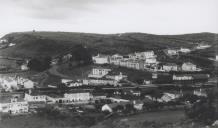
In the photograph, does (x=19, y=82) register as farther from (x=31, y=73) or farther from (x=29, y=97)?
(x=29, y=97)

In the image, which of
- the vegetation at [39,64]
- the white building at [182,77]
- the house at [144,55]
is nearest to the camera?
the white building at [182,77]

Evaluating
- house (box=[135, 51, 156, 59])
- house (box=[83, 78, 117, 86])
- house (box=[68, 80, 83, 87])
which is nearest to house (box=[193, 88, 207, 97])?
house (box=[83, 78, 117, 86])

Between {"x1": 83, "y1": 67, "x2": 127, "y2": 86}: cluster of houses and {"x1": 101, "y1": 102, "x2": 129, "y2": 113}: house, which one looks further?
{"x1": 83, "y1": 67, "x2": 127, "y2": 86}: cluster of houses

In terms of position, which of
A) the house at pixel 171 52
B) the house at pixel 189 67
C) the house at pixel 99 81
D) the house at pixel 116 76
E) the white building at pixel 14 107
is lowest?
the white building at pixel 14 107

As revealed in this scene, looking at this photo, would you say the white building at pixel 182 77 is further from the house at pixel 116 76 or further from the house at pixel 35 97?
the house at pixel 35 97

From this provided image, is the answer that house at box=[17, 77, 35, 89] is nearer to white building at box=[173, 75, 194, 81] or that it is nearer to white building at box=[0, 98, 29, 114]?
white building at box=[0, 98, 29, 114]

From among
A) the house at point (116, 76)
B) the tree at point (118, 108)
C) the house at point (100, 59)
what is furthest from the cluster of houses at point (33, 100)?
the house at point (100, 59)
